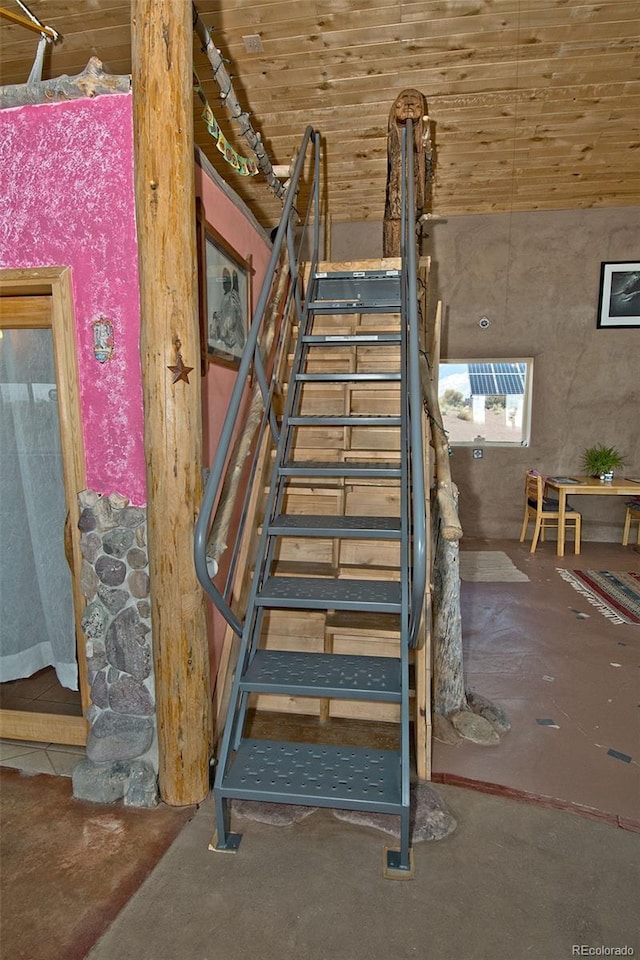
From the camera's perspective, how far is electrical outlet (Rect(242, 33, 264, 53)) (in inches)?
143

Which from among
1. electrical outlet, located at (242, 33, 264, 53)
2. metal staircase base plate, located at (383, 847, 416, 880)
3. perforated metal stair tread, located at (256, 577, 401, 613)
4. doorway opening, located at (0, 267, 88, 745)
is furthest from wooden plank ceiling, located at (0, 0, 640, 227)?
metal staircase base plate, located at (383, 847, 416, 880)

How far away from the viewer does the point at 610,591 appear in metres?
4.64

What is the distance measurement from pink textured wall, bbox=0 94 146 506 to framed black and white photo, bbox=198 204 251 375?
649 millimetres

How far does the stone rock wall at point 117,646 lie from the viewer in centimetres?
226

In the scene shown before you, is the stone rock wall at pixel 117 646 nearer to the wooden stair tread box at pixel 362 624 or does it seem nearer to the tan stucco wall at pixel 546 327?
the wooden stair tread box at pixel 362 624

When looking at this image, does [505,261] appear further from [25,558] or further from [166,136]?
[25,558]

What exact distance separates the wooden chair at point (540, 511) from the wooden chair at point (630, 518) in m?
0.59

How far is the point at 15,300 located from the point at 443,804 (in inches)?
110

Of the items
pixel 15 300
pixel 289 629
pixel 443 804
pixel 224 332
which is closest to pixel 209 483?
pixel 289 629

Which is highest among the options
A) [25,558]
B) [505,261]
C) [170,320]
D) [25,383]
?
[505,261]

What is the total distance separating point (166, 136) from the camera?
200 cm

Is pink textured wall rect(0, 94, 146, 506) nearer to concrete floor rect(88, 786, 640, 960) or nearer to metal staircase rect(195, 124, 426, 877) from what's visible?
metal staircase rect(195, 124, 426, 877)

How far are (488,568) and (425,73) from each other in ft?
13.8

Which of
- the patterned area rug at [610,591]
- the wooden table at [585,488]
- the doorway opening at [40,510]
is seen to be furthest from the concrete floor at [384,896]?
the wooden table at [585,488]
